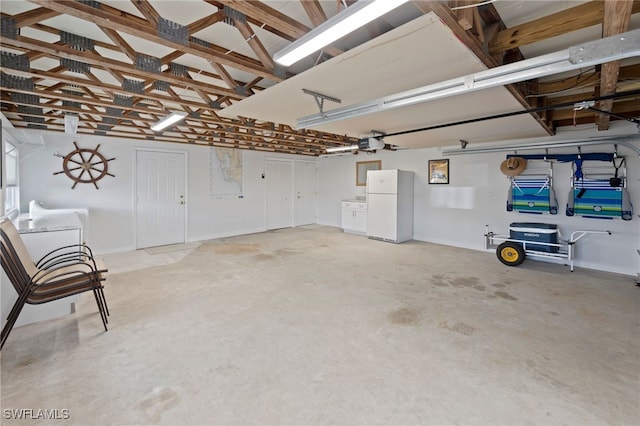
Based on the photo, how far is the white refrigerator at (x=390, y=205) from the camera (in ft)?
23.0

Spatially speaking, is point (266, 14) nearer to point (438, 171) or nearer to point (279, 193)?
point (438, 171)

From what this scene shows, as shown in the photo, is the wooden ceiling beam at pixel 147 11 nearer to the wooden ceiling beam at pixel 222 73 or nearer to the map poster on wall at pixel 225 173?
the wooden ceiling beam at pixel 222 73

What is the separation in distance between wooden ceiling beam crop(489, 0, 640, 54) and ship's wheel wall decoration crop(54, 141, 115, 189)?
7028mm

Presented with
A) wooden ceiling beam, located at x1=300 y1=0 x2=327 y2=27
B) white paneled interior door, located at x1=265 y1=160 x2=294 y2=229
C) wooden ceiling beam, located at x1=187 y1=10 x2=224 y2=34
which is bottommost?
white paneled interior door, located at x1=265 y1=160 x2=294 y2=229

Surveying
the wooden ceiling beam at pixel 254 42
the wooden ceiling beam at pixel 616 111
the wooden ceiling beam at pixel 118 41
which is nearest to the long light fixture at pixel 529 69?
the wooden ceiling beam at pixel 254 42

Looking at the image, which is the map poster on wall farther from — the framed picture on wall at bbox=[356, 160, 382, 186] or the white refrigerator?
the white refrigerator

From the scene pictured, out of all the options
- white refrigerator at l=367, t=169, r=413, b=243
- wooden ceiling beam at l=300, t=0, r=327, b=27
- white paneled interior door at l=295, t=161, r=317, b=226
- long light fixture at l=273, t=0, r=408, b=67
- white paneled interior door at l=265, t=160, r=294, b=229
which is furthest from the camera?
white paneled interior door at l=295, t=161, r=317, b=226

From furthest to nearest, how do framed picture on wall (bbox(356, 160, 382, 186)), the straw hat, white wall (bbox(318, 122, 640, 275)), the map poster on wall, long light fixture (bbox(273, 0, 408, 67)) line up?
framed picture on wall (bbox(356, 160, 382, 186)) < the map poster on wall < the straw hat < white wall (bbox(318, 122, 640, 275)) < long light fixture (bbox(273, 0, 408, 67))

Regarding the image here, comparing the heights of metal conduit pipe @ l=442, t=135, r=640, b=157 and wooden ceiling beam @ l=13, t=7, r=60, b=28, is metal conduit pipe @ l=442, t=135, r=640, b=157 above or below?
below

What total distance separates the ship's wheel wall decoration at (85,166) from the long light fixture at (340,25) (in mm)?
5925

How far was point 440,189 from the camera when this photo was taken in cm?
700

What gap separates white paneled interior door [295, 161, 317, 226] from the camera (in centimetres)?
971

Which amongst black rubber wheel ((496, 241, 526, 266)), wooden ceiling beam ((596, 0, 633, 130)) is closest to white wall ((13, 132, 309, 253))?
black rubber wheel ((496, 241, 526, 266))

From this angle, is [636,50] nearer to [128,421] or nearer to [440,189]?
[128,421]
